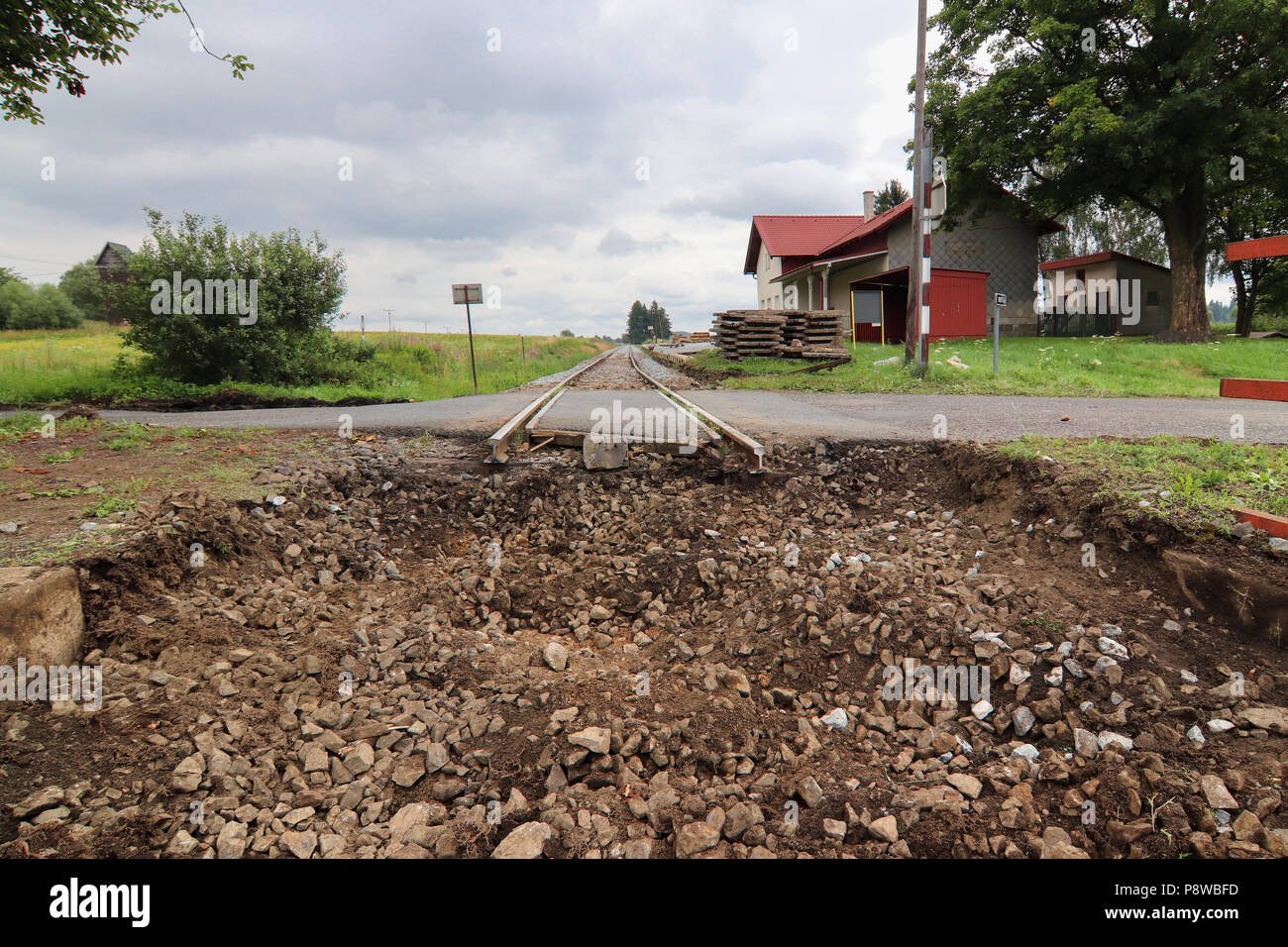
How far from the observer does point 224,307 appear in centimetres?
1432

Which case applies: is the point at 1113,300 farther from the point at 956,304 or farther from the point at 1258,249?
the point at 1258,249

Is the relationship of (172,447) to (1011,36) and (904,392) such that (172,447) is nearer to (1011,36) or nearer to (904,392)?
(904,392)

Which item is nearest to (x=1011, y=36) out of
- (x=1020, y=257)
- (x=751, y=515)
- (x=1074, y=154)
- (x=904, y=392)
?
(x=1074, y=154)

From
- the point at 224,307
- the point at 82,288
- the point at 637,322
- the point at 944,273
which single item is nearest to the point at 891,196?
the point at 944,273

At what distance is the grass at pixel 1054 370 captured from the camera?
1267 centimetres

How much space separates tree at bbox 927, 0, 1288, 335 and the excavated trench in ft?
68.8

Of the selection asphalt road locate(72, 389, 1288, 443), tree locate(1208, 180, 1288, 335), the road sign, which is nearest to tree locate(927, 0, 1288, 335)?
tree locate(1208, 180, 1288, 335)

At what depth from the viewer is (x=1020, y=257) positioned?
2773 centimetres

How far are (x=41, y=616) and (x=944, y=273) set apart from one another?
26.6m

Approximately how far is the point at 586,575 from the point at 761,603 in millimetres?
1299

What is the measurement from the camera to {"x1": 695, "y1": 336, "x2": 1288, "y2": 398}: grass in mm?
12672

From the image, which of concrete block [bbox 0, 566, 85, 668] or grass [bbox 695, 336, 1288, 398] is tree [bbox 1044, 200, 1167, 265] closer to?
grass [bbox 695, 336, 1288, 398]
